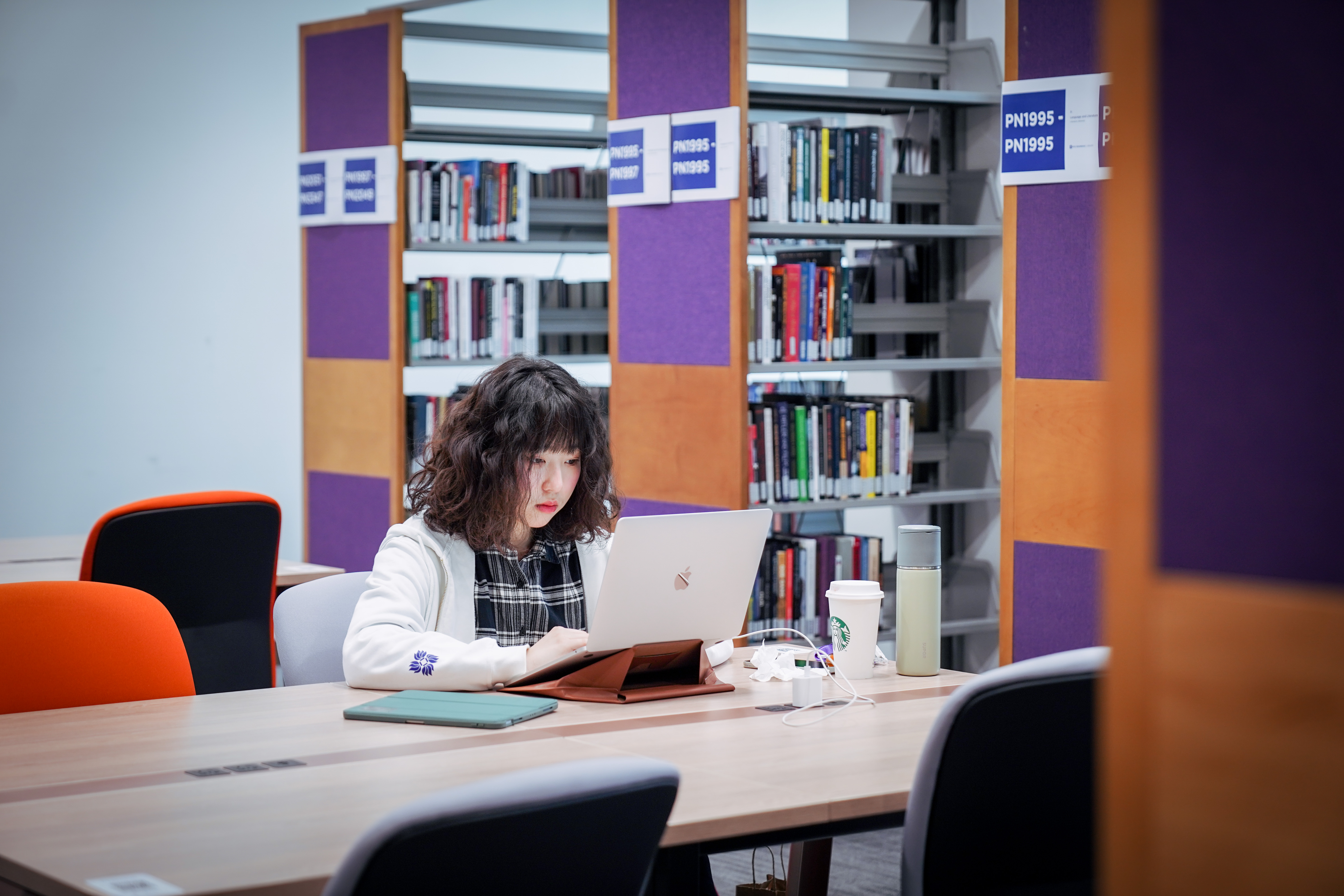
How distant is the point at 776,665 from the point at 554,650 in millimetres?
403

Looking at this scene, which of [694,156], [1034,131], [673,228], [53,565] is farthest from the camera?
[673,228]

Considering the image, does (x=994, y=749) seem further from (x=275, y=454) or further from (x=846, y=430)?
(x=275, y=454)

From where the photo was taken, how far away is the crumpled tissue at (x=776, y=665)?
234cm

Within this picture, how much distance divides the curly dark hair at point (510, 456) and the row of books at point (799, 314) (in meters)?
1.64

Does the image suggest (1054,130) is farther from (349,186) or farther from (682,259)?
(349,186)

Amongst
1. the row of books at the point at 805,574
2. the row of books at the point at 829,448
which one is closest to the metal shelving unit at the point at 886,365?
the row of books at the point at 829,448

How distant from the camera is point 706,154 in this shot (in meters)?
4.13

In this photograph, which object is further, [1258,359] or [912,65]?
[912,65]

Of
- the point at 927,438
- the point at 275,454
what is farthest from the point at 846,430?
the point at 275,454

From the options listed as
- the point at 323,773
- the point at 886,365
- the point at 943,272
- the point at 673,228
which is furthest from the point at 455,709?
the point at 943,272

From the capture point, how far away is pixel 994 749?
5.00ft

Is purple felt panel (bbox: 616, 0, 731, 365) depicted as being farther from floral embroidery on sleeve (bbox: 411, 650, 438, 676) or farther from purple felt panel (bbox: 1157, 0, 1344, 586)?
purple felt panel (bbox: 1157, 0, 1344, 586)

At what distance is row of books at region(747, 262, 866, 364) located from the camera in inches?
166

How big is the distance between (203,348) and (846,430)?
3.06 meters
